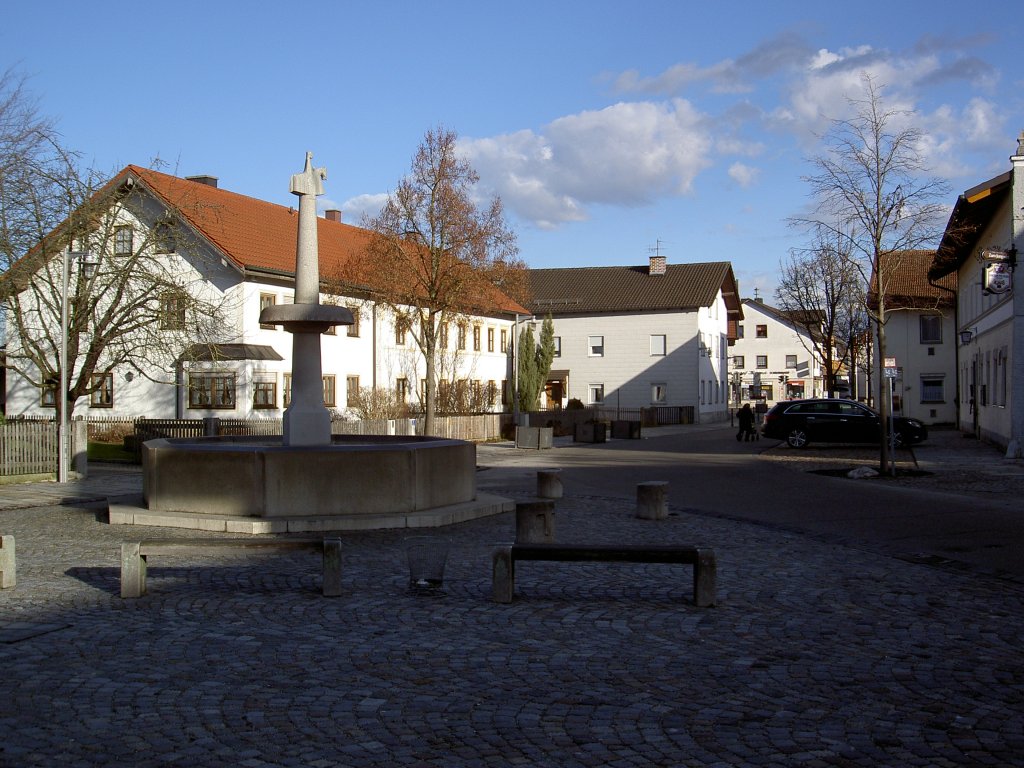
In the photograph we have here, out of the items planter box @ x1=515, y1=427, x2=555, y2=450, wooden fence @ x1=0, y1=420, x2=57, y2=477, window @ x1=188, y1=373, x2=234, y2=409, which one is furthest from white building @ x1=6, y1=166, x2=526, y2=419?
wooden fence @ x1=0, y1=420, x2=57, y2=477

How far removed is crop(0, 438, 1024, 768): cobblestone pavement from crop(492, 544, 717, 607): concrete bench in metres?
0.20

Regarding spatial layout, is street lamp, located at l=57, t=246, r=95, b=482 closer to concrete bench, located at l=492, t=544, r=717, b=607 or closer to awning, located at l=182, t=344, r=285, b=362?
awning, located at l=182, t=344, r=285, b=362

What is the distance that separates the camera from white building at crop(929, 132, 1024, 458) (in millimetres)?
27219

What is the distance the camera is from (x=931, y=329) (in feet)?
175

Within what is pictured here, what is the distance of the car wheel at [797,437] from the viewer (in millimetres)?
34438

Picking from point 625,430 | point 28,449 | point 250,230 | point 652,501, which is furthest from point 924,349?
point 28,449

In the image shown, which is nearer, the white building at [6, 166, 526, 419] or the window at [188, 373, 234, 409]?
the white building at [6, 166, 526, 419]

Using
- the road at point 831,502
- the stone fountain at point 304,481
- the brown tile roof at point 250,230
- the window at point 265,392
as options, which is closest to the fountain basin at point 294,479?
the stone fountain at point 304,481

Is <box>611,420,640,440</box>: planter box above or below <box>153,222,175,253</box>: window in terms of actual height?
below

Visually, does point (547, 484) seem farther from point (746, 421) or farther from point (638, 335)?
point (638, 335)

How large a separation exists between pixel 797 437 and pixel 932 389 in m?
22.5

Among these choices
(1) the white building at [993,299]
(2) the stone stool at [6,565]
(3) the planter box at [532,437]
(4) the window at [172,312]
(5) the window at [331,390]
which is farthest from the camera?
(5) the window at [331,390]

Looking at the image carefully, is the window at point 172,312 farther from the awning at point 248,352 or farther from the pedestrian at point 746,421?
the pedestrian at point 746,421

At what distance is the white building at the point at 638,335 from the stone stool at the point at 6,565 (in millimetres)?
55818
